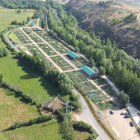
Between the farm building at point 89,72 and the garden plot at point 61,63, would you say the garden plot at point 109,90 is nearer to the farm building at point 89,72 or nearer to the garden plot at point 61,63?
the farm building at point 89,72

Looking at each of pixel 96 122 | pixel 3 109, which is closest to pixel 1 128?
pixel 3 109

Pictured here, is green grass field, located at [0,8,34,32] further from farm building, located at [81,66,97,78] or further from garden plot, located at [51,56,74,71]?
farm building, located at [81,66,97,78]

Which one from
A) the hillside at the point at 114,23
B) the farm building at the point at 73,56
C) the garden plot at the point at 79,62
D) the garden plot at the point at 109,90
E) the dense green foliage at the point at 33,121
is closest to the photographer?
the dense green foliage at the point at 33,121

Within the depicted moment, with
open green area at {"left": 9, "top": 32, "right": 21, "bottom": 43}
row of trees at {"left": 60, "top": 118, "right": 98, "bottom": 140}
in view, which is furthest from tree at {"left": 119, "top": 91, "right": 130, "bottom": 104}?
open green area at {"left": 9, "top": 32, "right": 21, "bottom": 43}

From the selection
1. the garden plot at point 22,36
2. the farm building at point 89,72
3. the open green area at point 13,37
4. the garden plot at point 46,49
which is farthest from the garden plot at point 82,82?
the open green area at point 13,37

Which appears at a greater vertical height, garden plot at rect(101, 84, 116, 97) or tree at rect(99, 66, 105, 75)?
tree at rect(99, 66, 105, 75)

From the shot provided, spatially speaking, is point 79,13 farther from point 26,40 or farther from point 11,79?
point 11,79
